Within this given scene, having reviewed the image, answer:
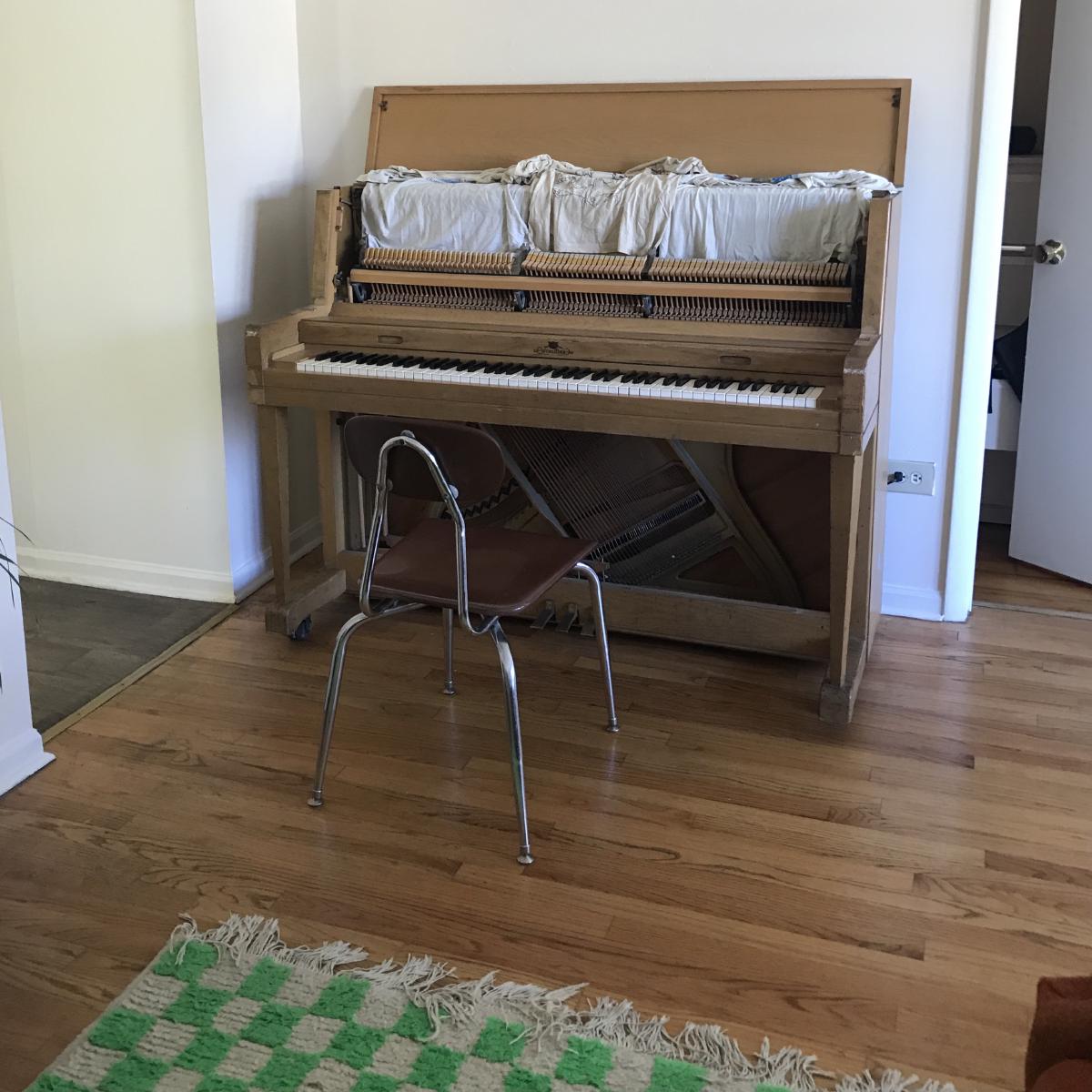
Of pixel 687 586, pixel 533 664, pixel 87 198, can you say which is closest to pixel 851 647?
pixel 687 586

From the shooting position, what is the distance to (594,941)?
2049 millimetres

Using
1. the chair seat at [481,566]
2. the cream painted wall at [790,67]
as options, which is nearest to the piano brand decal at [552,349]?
the chair seat at [481,566]

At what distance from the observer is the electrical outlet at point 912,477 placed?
10.6 ft

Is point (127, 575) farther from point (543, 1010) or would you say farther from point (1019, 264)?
point (1019, 264)

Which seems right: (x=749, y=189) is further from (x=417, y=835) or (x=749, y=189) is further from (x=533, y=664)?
(x=417, y=835)

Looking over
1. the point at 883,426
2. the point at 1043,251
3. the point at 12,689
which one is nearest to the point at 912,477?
the point at 883,426

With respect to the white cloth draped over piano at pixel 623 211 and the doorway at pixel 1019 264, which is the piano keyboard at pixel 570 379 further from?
the doorway at pixel 1019 264

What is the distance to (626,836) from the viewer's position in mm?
2340

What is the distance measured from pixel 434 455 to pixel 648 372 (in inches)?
33.6

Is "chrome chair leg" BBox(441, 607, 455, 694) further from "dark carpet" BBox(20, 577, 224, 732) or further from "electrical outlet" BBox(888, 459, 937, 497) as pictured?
"electrical outlet" BBox(888, 459, 937, 497)

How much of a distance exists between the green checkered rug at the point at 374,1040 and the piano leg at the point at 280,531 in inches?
49.5

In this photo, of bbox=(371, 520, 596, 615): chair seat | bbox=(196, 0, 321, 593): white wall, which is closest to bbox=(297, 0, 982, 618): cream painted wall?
bbox=(196, 0, 321, 593): white wall

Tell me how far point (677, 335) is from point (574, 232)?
36 cm

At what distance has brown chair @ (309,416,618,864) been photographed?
83.0 inches
